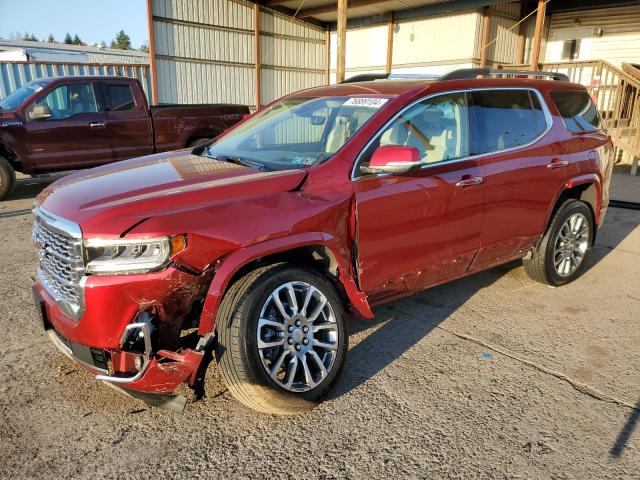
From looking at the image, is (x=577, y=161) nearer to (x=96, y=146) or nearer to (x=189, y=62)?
(x=96, y=146)

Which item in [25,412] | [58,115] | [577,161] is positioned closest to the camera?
[25,412]

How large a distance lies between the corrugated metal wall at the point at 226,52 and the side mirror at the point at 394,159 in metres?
14.4

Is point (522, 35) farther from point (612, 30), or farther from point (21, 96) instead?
point (21, 96)

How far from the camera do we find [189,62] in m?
16.5

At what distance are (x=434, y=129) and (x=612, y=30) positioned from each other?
46.3 ft

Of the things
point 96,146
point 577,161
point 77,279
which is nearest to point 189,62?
point 96,146

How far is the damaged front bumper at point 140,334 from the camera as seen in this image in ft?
8.27

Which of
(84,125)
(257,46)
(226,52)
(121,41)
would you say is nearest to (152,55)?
(226,52)

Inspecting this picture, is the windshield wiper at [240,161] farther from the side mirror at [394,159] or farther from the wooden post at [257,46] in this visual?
the wooden post at [257,46]

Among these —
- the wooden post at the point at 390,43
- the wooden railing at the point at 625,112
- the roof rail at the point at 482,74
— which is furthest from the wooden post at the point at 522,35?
the roof rail at the point at 482,74

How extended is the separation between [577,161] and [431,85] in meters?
1.88

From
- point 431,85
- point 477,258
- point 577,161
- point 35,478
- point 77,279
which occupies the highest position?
point 431,85

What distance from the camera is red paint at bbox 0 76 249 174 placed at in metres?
8.67

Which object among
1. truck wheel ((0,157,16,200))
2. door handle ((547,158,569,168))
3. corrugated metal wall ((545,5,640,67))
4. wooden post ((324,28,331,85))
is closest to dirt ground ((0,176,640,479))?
door handle ((547,158,569,168))
